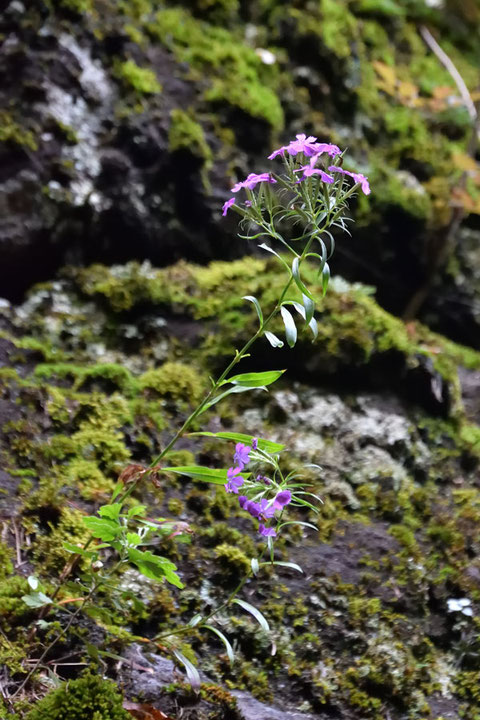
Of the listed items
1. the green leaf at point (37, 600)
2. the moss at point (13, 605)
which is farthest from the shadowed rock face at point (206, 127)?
the green leaf at point (37, 600)

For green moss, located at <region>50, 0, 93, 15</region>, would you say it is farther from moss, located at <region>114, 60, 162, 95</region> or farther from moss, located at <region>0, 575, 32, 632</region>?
moss, located at <region>0, 575, 32, 632</region>

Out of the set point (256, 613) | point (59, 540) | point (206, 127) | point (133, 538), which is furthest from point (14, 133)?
point (256, 613)

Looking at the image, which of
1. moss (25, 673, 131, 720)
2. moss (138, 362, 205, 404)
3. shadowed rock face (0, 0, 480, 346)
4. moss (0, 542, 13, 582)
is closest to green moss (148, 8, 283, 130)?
shadowed rock face (0, 0, 480, 346)

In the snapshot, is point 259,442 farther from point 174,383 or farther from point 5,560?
point 174,383

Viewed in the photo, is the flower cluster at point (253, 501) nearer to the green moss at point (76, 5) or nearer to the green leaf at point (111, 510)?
the green leaf at point (111, 510)

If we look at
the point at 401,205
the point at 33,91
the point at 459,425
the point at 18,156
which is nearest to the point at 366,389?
the point at 459,425

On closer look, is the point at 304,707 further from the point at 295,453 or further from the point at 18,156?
the point at 18,156

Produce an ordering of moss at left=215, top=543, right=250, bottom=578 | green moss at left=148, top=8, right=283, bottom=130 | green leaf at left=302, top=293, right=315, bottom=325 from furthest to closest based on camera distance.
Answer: green moss at left=148, top=8, right=283, bottom=130, moss at left=215, top=543, right=250, bottom=578, green leaf at left=302, top=293, right=315, bottom=325
